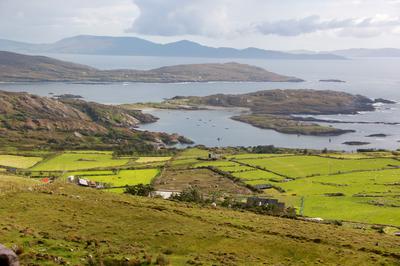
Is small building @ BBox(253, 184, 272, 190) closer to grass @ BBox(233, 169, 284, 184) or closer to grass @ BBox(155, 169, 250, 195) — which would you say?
grass @ BBox(155, 169, 250, 195)

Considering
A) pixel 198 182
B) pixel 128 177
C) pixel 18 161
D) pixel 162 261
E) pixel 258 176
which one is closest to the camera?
pixel 162 261

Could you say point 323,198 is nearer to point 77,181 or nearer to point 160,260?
point 77,181

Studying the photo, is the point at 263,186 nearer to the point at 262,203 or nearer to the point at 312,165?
the point at 312,165

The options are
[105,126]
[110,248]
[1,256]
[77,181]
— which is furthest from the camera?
[105,126]

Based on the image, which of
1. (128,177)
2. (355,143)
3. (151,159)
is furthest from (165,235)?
(355,143)

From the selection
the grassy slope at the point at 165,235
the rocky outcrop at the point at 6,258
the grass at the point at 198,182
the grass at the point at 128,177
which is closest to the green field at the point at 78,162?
the grass at the point at 128,177

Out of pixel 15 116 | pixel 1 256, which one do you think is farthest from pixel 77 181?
pixel 15 116

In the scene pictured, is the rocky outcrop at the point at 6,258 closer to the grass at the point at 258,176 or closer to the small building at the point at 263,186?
the small building at the point at 263,186
